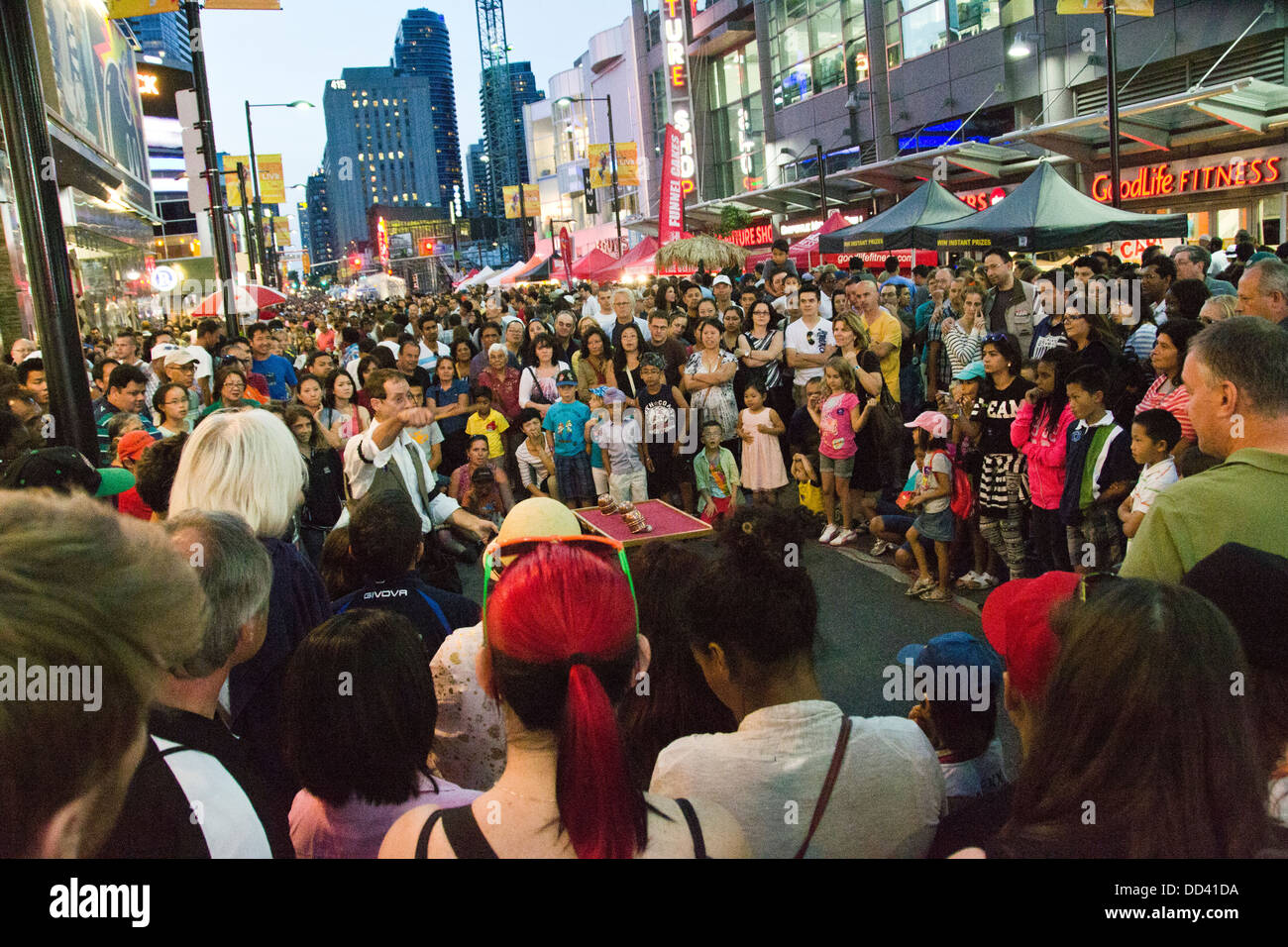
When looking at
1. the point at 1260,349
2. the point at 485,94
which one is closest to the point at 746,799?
the point at 1260,349

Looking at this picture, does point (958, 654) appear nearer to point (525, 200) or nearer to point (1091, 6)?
point (1091, 6)

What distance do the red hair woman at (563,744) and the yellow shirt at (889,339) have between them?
8211 millimetres

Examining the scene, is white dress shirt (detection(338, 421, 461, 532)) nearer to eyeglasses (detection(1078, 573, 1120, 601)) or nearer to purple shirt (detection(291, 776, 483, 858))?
purple shirt (detection(291, 776, 483, 858))

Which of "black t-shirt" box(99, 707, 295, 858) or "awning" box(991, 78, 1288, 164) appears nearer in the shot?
"black t-shirt" box(99, 707, 295, 858)

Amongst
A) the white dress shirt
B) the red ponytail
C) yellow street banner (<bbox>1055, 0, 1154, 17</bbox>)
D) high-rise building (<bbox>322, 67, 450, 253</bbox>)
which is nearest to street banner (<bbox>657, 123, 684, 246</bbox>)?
yellow street banner (<bbox>1055, 0, 1154, 17</bbox>)

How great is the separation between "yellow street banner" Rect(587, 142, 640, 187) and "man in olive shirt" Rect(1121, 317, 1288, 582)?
122 feet

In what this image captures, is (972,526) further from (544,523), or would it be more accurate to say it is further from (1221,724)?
(1221,724)

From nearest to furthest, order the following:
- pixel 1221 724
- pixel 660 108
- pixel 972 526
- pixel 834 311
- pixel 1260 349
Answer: pixel 1221 724 < pixel 1260 349 < pixel 972 526 < pixel 834 311 < pixel 660 108

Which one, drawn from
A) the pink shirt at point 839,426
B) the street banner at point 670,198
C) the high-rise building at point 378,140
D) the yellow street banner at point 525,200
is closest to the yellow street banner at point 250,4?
the pink shirt at point 839,426

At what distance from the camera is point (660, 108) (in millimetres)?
48875

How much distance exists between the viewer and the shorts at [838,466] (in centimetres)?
834

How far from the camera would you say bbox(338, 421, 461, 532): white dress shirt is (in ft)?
16.6

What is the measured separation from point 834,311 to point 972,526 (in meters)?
4.44

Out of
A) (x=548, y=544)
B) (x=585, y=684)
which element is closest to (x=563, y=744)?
(x=585, y=684)
